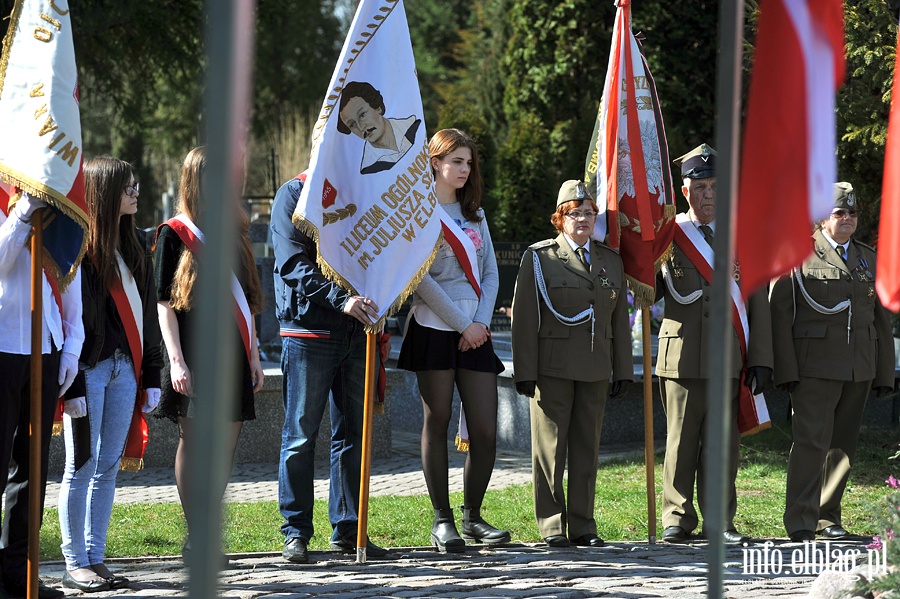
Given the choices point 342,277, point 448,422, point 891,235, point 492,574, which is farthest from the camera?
point 448,422

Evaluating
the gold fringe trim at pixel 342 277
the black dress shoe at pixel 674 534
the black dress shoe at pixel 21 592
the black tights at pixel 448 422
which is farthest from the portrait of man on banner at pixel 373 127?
the black dress shoe at pixel 674 534

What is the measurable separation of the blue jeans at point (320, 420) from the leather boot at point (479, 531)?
0.71 m

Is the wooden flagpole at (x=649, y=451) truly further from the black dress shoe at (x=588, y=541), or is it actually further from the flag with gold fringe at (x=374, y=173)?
the flag with gold fringe at (x=374, y=173)

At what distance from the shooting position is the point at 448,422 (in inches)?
254

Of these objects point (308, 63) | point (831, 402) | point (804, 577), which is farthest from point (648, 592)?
point (308, 63)

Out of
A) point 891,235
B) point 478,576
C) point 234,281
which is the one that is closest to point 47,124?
point 234,281

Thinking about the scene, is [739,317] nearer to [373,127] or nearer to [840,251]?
[840,251]

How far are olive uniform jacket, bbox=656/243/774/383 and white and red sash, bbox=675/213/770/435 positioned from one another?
30 millimetres

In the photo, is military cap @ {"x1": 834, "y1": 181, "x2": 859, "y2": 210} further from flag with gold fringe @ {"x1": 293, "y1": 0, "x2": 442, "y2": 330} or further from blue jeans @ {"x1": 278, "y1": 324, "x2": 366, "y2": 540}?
blue jeans @ {"x1": 278, "y1": 324, "x2": 366, "y2": 540}

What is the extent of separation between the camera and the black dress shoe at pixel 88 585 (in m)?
5.25

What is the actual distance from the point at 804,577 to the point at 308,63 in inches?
1285

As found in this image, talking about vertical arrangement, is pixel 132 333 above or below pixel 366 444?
above

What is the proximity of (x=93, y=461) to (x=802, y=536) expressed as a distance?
13.4ft

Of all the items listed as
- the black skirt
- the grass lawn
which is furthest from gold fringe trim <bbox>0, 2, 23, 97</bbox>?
the grass lawn
